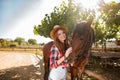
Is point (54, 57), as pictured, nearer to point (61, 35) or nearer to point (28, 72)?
point (61, 35)

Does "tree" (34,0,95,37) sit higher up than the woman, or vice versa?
"tree" (34,0,95,37)

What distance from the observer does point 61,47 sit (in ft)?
10.1

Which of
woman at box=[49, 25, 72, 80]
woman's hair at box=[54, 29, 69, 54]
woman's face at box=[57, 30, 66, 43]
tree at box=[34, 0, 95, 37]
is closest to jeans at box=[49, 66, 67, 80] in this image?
woman at box=[49, 25, 72, 80]

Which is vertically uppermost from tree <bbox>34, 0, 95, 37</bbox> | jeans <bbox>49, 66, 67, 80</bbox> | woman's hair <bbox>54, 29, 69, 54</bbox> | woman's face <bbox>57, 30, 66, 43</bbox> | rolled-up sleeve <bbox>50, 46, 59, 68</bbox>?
tree <bbox>34, 0, 95, 37</bbox>

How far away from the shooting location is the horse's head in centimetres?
248

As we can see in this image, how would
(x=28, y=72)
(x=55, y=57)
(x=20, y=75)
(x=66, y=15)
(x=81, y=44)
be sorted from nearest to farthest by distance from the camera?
1. (x=81, y=44)
2. (x=55, y=57)
3. (x=20, y=75)
4. (x=28, y=72)
5. (x=66, y=15)

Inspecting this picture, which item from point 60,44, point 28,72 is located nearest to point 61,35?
point 60,44

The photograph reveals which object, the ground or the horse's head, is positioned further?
the ground

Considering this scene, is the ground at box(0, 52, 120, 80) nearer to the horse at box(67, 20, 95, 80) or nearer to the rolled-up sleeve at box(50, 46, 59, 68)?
the rolled-up sleeve at box(50, 46, 59, 68)

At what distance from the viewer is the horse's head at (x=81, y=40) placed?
2.48m

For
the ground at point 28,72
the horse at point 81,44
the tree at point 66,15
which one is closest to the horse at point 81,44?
the horse at point 81,44

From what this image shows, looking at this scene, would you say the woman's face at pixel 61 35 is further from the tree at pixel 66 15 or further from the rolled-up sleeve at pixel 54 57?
the tree at pixel 66 15

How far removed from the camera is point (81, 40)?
2.53 metres

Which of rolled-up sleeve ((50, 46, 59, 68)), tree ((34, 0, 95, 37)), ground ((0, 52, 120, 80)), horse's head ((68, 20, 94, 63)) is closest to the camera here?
horse's head ((68, 20, 94, 63))
